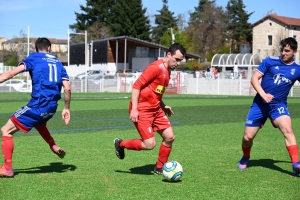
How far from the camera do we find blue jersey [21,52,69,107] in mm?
6727

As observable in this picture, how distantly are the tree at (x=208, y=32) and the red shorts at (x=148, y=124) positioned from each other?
299 feet

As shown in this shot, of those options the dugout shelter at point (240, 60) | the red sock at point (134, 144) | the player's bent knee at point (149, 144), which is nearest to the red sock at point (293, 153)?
the player's bent knee at point (149, 144)

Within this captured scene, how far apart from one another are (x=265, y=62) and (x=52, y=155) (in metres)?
4.06

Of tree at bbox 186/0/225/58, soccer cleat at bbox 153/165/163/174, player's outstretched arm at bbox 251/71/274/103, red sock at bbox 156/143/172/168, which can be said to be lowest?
soccer cleat at bbox 153/165/163/174

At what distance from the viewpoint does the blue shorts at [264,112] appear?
7262 mm

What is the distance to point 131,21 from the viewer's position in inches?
3401

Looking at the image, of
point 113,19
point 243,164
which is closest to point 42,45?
point 243,164

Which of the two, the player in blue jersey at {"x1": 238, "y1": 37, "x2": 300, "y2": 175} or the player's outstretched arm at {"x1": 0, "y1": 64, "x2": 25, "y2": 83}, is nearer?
the player's outstretched arm at {"x1": 0, "y1": 64, "x2": 25, "y2": 83}

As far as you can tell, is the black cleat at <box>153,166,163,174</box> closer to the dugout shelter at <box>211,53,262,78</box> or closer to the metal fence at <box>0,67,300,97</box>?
the metal fence at <box>0,67,300,97</box>

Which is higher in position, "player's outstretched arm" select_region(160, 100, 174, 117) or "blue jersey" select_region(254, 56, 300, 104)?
"blue jersey" select_region(254, 56, 300, 104)

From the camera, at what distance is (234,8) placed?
106 meters

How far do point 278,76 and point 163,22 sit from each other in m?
102

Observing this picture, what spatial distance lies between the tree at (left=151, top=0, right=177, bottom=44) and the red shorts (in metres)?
100

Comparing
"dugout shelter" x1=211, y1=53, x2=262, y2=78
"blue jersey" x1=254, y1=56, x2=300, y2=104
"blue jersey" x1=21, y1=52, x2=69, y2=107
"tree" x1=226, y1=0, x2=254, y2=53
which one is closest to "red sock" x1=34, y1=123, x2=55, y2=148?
"blue jersey" x1=21, y1=52, x2=69, y2=107
